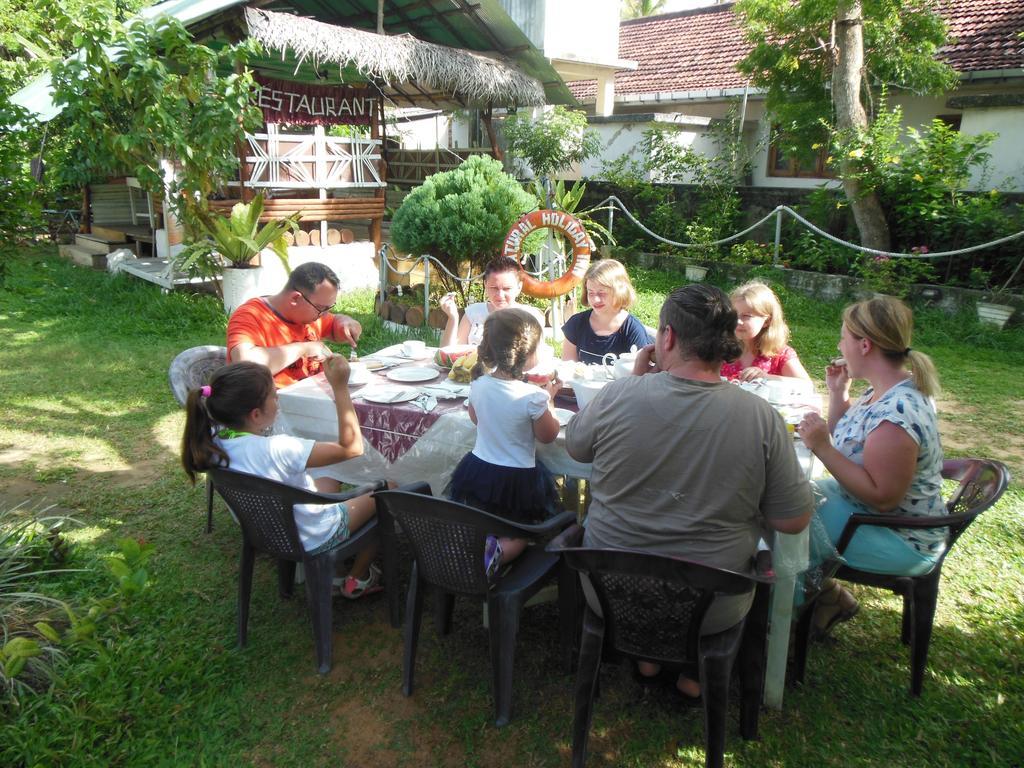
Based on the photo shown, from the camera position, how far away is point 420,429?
3.09 metres

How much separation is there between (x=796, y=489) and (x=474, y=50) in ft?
36.0

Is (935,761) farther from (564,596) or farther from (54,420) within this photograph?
(54,420)

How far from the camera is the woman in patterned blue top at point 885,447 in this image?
2.37m

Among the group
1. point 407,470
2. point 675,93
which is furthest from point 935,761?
point 675,93

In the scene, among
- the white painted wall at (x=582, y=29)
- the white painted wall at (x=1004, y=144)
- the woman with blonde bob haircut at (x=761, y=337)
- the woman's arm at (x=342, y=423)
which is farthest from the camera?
the white painted wall at (x=582, y=29)

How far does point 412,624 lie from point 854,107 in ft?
30.3

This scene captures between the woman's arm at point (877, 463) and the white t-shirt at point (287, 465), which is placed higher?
the woman's arm at point (877, 463)

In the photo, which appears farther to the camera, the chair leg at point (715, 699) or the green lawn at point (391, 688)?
the green lawn at point (391, 688)

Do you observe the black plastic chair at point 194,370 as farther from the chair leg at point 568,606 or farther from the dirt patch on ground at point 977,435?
the dirt patch on ground at point 977,435

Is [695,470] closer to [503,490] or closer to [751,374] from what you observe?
[503,490]

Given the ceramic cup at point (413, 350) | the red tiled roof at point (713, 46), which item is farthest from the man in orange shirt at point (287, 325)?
the red tiled roof at point (713, 46)

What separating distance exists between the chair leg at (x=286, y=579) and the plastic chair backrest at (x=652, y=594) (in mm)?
1620

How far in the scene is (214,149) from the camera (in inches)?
302

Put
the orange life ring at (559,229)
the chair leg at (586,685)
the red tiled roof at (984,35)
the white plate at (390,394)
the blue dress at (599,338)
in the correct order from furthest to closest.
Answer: the red tiled roof at (984,35)
the orange life ring at (559,229)
the blue dress at (599,338)
the white plate at (390,394)
the chair leg at (586,685)
